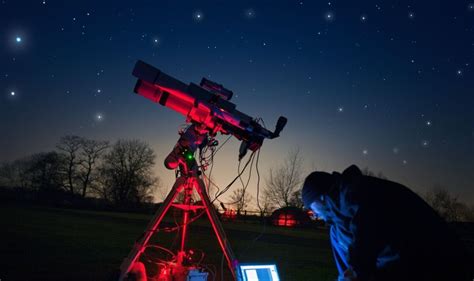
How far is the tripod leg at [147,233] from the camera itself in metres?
3.75

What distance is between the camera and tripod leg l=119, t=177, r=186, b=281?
375cm

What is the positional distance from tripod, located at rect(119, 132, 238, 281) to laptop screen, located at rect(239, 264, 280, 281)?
0.53ft

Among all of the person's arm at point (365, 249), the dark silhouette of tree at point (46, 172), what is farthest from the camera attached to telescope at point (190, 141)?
the dark silhouette of tree at point (46, 172)

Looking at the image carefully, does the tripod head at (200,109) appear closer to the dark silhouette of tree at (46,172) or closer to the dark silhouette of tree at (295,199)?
the dark silhouette of tree at (295,199)

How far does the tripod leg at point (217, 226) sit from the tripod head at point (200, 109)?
19.2 inches

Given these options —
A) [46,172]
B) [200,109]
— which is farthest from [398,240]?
[46,172]

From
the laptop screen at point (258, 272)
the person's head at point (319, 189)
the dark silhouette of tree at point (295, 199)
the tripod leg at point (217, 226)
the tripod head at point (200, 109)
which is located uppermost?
the dark silhouette of tree at point (295, 199)

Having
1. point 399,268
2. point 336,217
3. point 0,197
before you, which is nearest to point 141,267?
point 336,217

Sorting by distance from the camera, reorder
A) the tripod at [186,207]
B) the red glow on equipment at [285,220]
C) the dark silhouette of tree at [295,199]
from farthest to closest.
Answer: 1. the dark silhouette of tree at [295,199]
2. the red glow on equipment at [285,220]
3. the tripod at [186,207]

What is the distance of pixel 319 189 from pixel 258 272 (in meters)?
1.69

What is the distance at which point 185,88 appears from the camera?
3.99m

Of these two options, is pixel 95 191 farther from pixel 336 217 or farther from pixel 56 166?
pixel 336 217

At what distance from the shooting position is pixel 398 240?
1992 millimetres

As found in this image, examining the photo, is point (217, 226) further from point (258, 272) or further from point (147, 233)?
point (147, 233)
